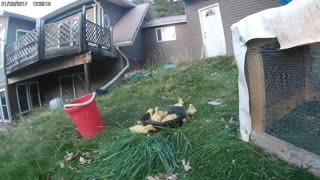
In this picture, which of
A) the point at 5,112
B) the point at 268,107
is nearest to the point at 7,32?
the point at 5,112

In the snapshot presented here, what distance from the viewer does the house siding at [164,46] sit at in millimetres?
17219

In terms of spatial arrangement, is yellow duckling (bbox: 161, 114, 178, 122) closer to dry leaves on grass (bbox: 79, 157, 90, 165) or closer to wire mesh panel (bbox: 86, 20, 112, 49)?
dry leaves on grass (bbox: 79, 157, 90, 165)

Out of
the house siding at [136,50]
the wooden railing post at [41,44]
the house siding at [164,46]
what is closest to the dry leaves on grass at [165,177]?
the wooden railing post at [41,44]

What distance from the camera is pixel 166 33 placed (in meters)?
17.5

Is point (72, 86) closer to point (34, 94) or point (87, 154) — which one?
point (34, 94)

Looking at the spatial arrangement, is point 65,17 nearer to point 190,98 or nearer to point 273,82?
point 190,98

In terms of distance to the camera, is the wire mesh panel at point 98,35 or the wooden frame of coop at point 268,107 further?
the wire mesh panel at point 98,35

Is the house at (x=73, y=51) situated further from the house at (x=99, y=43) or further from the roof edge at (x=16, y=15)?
the roof edge at (x=16, y=15)

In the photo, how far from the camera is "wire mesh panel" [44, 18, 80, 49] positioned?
11.3 meters

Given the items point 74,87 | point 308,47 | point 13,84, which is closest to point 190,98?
point 308,47

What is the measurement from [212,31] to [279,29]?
1014 cm

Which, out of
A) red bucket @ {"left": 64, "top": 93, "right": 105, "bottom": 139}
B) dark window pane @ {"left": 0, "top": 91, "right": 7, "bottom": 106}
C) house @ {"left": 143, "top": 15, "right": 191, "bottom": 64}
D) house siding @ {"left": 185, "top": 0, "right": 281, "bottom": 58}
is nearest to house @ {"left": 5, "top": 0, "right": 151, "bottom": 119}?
house @ {"left": 143, "top": 15, "right": 191, "bottom": 64}

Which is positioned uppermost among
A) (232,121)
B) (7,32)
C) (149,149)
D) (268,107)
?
(7,32)

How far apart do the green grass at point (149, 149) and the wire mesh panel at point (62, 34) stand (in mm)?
5224
